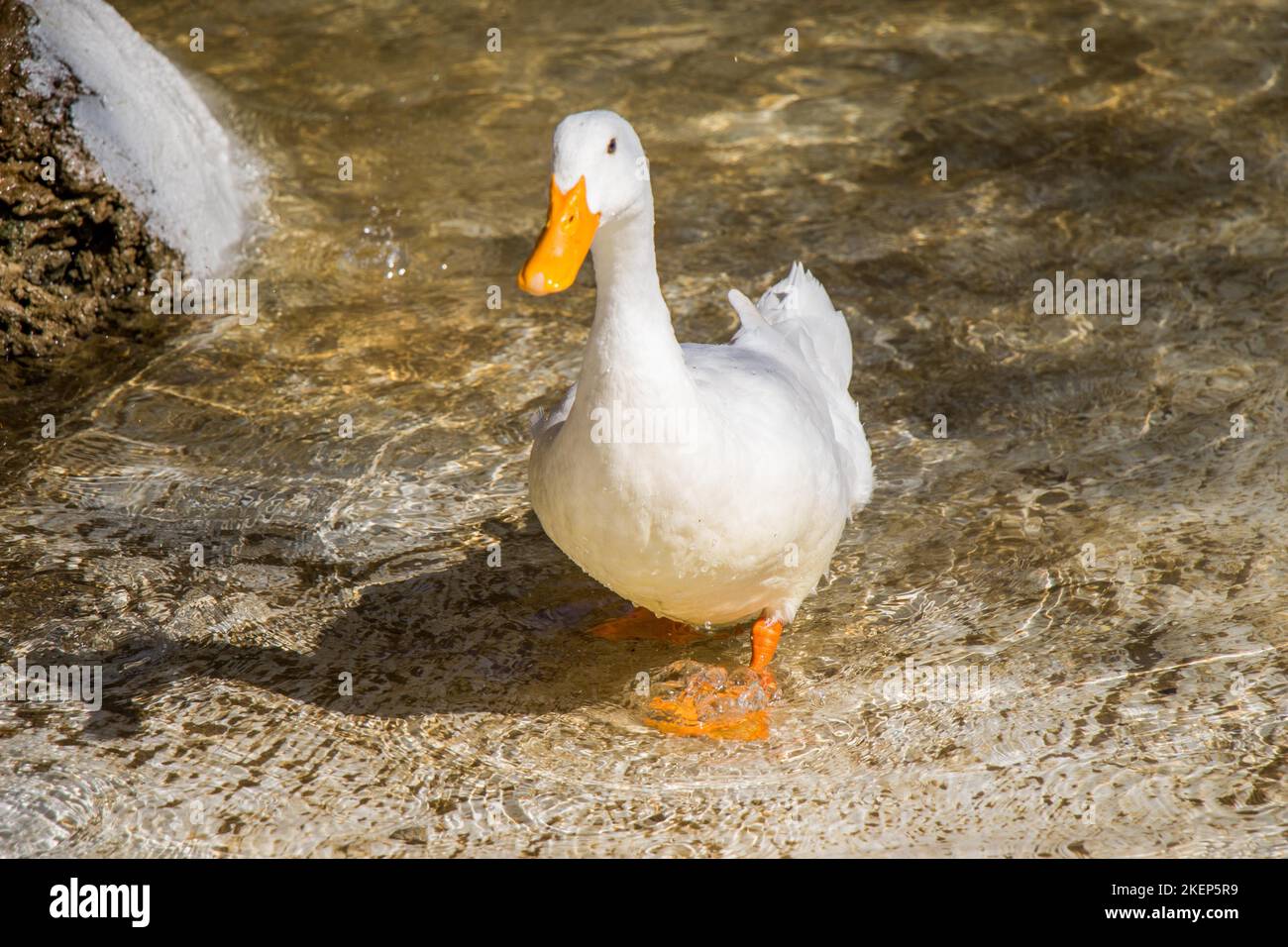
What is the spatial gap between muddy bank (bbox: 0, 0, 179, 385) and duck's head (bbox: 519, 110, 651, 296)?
11.1 feet

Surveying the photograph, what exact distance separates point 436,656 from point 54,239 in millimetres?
2960

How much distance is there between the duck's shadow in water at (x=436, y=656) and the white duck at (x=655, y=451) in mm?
419

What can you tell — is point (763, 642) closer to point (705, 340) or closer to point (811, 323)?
point (811, 323)

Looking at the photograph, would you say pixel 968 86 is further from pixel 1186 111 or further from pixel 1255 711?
pixel 1255 711

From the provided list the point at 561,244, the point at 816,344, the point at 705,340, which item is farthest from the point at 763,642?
the point at 705,340

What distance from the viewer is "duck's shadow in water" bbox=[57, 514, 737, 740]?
12.9 ft

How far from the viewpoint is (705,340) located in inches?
226

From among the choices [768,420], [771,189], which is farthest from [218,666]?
[771,189]

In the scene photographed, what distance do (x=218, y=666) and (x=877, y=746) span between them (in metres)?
1.91

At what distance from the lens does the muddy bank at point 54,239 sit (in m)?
5.74

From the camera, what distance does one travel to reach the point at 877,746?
3.67 m

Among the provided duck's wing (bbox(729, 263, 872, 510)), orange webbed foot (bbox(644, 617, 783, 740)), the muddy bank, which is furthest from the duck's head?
the muddy bank

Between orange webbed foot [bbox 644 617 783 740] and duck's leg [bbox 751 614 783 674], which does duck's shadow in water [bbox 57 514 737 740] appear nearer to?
orange webbed foot [bbox 644 617 783 740]

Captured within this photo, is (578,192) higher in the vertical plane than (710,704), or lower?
higher
